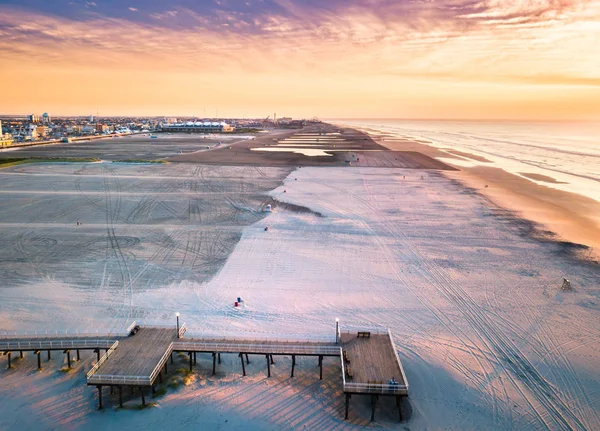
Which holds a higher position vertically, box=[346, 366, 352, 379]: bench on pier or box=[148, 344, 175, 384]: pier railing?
box=[346, 366, 352, 379]: bench on pier

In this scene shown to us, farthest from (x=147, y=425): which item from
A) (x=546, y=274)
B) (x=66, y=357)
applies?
(x=546, y=274)

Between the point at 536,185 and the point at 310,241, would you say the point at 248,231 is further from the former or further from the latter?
the point at 536,185

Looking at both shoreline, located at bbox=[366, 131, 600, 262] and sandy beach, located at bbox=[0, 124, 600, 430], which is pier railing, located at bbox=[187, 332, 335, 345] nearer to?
sandy beach, located at bbox=[0, 124, 600, 430]

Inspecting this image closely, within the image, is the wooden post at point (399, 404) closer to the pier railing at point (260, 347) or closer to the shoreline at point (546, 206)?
the pier railing at point (260, 347)

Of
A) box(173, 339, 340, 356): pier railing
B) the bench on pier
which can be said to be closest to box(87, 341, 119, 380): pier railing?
box(173, 339, 340, 356): pier railing

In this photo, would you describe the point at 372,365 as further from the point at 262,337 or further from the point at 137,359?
the point at 137,359

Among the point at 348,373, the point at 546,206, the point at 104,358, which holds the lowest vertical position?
the point at 104,358

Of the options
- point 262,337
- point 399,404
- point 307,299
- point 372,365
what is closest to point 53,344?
point 262,337
